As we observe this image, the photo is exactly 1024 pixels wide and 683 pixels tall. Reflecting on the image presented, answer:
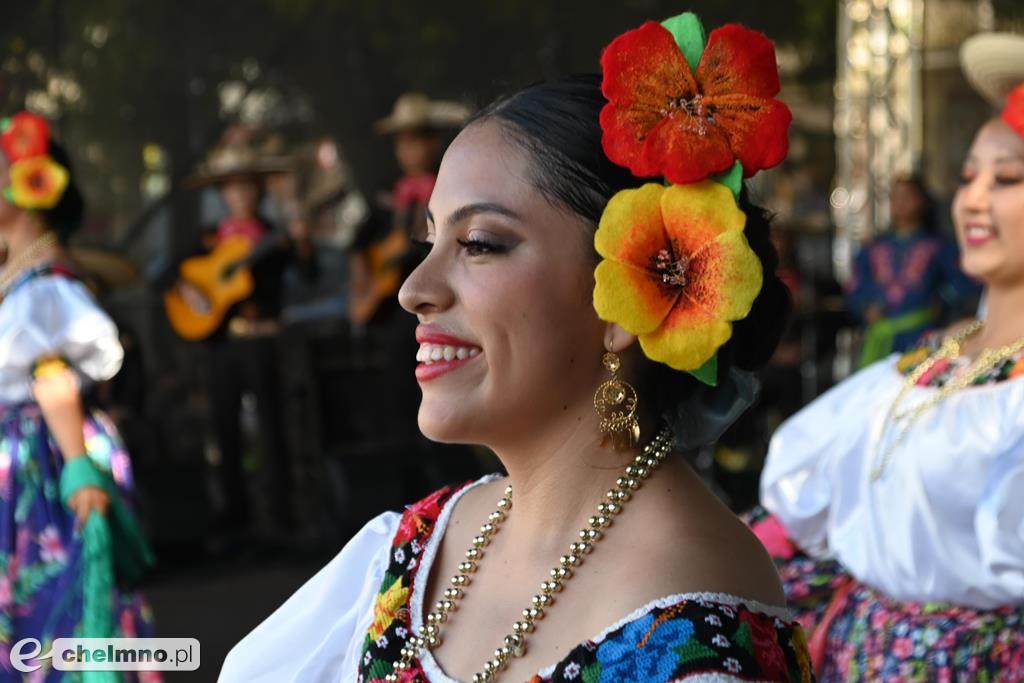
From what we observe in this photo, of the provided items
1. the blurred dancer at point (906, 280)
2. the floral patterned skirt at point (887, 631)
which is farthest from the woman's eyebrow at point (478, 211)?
the blurred dancer at point (906, 280)

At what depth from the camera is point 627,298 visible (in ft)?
4.85

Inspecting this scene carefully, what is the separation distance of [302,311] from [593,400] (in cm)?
730

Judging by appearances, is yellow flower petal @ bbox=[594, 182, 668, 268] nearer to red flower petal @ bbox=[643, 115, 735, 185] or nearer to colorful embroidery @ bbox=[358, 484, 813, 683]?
red flower petal @ bbox=[643, 115, 735, 185]

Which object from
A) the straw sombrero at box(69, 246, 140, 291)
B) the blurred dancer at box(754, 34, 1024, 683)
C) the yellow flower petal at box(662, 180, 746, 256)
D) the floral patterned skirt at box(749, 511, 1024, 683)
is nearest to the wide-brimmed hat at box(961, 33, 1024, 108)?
the blurred dancer at box(754, 34, 1024, 683)

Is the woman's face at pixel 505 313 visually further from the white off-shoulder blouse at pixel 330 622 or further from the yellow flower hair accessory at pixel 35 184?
the yellow flower hair accessory at pixel 35 184

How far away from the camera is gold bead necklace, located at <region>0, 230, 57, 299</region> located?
3723 mm

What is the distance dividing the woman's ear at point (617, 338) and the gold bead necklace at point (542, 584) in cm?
12

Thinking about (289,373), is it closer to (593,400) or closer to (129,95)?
(129,95)

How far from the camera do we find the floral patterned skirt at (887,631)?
251 cm

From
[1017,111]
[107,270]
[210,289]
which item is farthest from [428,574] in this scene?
[210,289]

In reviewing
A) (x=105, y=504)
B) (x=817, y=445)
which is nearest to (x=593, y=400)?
(x=817, y=445)

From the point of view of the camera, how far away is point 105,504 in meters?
3.41

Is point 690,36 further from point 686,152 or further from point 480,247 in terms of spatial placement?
point 480,247

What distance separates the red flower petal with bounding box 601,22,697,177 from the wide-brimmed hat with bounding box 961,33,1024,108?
1.91m
